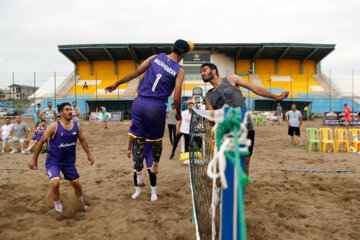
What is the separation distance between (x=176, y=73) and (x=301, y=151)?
6.71 m

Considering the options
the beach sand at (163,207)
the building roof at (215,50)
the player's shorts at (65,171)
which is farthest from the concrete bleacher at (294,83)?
the player's shorts at (65,171)

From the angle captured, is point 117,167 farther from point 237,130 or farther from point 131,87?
point 131,87

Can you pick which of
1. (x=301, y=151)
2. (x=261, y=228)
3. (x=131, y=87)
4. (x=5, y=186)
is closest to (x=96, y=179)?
(x=5, y=186)

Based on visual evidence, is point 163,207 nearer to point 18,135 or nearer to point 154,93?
point 154,93

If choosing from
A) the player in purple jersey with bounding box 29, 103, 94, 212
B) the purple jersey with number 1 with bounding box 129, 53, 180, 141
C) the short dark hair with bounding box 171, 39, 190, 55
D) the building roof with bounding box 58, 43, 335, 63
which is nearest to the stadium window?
the building roof with bounding box 58, 43, 335, 63

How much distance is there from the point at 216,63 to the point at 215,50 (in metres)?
1.78

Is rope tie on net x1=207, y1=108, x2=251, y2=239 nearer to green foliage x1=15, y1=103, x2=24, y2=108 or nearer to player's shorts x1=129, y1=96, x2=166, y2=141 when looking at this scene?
player's shorts x1=129, y1=96, x2=166, y2=141

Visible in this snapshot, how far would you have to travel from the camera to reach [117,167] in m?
5.88

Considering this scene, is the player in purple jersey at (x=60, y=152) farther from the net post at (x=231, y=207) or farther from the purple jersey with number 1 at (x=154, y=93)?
the net post at (x=231, y=207)

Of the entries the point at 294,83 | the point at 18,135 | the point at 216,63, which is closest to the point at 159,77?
the point at 18,135

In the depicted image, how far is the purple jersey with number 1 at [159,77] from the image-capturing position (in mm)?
3236

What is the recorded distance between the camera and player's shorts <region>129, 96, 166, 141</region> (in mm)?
3254

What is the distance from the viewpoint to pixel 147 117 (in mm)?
3270

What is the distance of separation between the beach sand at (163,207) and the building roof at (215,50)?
26984 mm
